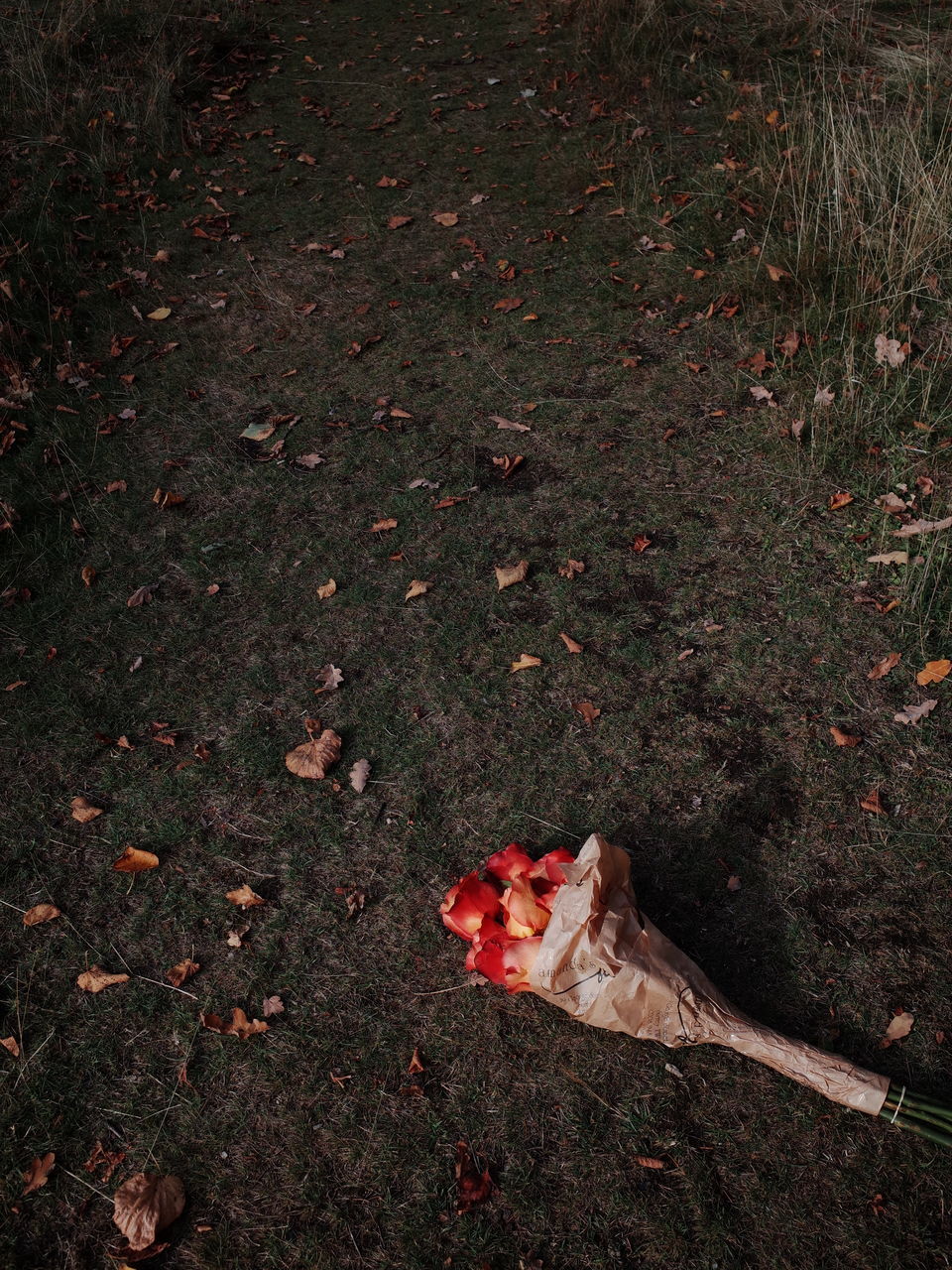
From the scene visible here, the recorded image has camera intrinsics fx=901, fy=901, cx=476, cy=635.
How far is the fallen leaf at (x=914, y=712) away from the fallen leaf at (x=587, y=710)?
38.4 inches

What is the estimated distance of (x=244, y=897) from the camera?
2.71m

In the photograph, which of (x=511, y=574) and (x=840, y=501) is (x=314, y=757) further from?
(x=840, y=501)

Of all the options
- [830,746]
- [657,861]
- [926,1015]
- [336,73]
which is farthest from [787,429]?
[336,73]

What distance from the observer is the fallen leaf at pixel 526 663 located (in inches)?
128

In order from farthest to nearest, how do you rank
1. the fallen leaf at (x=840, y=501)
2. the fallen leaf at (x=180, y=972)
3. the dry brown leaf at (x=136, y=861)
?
the fallen leaf at (x=840, y=501)
the dry brown leaf at (x=136, y=861)
the fallen leaf at (x=180, y=972)

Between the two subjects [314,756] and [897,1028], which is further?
[314,756]

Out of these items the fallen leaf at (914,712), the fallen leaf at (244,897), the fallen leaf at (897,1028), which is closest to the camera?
the fallen leaf at (897,1028)

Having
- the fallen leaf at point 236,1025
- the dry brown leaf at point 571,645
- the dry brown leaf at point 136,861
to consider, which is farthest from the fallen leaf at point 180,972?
the dry brown leaf at point 571,645

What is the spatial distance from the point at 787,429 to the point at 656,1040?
275 cm

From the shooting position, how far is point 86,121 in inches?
260

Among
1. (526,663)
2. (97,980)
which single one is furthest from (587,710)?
(97,980)

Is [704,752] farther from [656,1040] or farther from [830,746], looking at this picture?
[656,1040]

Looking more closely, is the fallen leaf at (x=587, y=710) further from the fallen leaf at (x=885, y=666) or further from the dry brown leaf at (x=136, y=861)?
the dry brown leaf at (x=136, y=861)

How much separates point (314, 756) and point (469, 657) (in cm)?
68
